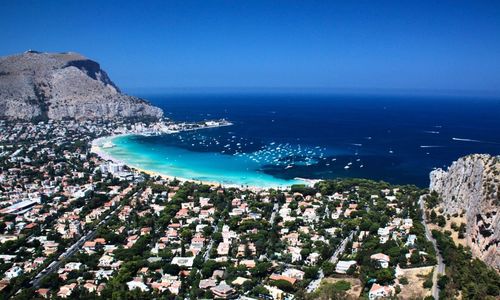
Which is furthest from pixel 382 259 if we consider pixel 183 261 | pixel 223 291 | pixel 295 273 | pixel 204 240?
pixel 183 261

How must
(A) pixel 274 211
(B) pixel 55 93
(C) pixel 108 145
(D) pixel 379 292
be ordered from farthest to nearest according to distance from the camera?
(B) pixel 55 93 < (C) pixel 108 145 < (A) pixel 274 211 < (D) pixel 379 292

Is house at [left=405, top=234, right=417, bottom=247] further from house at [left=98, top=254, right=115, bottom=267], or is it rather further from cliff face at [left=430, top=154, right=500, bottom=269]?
house at [left=98, top=254, right=115, bottom=267]

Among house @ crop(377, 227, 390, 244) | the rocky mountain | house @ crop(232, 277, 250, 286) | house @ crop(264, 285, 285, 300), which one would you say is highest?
the rocky mountain

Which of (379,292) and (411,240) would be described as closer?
(379,292)

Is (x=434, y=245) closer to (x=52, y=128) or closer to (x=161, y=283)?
(x=161, y=283)

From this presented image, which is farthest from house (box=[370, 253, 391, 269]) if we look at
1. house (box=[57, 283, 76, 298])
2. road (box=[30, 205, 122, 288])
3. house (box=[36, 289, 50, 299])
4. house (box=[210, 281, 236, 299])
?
road (box=[30, 205, 122, 288])

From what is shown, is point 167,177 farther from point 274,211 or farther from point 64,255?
point 64,255

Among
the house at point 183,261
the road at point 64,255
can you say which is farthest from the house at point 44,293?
the house at point 183,261
